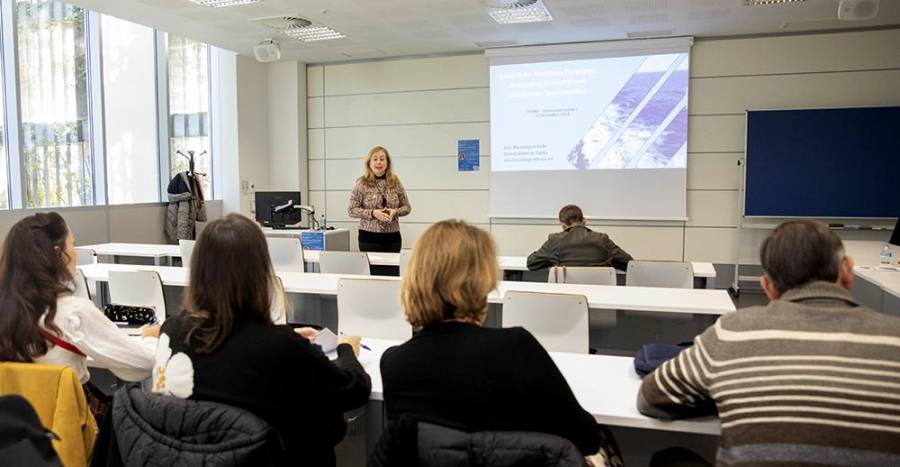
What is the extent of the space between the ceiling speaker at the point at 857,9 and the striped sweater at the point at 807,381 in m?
4.90

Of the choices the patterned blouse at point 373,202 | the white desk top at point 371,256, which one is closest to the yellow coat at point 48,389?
the white desk top at point 371,256

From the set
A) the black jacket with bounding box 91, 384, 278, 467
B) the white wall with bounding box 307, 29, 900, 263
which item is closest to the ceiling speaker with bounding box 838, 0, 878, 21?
the white wall with bounding box 307, 29, 900, 263

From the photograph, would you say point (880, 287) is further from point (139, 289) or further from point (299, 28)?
point (299, 28)

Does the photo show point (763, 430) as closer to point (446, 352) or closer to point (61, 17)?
point (446, 352)

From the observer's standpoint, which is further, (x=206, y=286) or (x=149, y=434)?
(x=206, y=286)

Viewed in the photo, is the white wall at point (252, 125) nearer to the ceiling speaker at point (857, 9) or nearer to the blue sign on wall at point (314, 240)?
the blue sign on wall at point (314, 240)

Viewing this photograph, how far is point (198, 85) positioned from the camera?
7.96 metres

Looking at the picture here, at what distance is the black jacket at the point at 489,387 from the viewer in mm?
1388

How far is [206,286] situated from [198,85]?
23.6ft

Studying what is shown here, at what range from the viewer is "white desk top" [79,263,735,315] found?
123 inches

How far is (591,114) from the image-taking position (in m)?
6.96

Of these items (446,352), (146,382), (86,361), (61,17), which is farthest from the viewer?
(61,17)

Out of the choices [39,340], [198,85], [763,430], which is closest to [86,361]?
[39,340]

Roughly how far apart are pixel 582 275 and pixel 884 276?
187 centimetres
